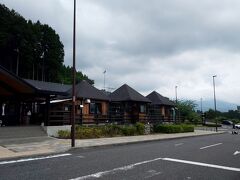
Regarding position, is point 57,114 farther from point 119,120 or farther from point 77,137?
point 119,120

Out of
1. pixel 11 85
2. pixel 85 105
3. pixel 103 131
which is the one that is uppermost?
pixel 11 85

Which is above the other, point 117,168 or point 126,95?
point 126,95

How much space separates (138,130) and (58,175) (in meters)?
20.0

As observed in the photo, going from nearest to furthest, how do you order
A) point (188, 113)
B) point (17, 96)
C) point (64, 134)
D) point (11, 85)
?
point (64, 134) < point (11, 85) < point (17, 96) < point (188, 113)

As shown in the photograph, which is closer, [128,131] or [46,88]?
[128,131]

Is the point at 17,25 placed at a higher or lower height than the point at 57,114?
higher

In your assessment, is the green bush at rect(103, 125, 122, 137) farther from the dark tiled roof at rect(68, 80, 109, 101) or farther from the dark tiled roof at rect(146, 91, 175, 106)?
the dark tiled roof at rect(146, 91, 175, 106)

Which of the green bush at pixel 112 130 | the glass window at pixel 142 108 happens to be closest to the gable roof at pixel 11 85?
the green bush at pixel 112 130

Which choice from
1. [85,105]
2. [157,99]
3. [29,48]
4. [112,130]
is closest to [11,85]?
[112,130]

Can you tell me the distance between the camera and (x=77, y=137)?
70.5 ft

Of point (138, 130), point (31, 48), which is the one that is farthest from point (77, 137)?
point (31, 48)

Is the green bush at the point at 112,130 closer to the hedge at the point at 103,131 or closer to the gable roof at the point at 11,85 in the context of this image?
the hedge at the point at 103,131

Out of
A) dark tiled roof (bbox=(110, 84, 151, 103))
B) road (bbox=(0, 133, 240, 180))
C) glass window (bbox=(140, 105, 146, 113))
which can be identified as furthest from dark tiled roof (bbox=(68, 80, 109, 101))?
road (bbox=(0, 133, 240, 180))

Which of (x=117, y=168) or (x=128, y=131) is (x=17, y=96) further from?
(x=117, y=168)
